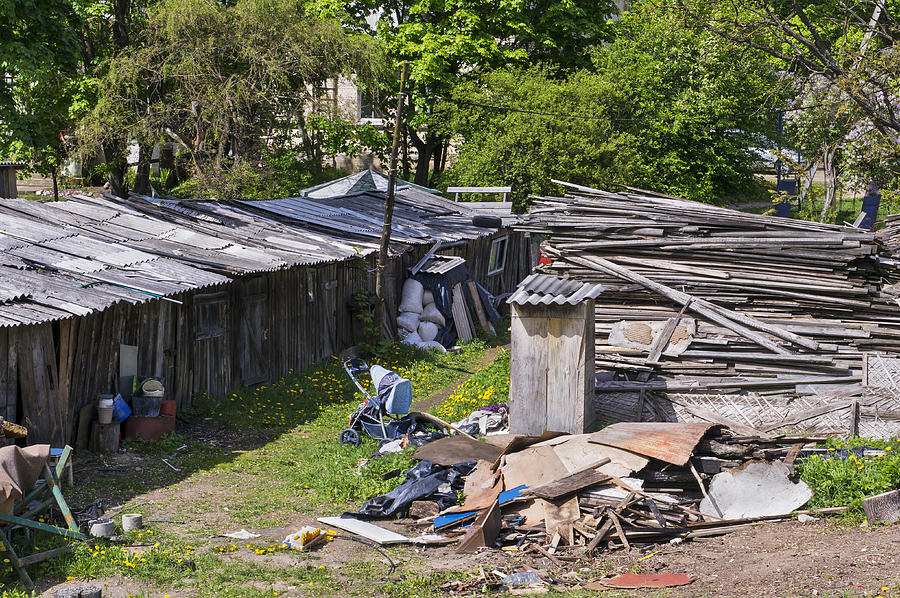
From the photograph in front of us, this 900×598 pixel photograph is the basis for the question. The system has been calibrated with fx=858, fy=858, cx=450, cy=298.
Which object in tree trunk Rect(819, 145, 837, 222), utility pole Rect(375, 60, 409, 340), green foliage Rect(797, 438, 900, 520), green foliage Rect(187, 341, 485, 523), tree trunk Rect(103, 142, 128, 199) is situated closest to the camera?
green foliage Rect(797, 438, 900, 520)

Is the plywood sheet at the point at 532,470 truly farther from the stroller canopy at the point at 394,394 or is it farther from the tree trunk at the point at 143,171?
the tree trunk at the point at 143,171

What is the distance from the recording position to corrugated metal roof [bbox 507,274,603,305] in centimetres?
1118

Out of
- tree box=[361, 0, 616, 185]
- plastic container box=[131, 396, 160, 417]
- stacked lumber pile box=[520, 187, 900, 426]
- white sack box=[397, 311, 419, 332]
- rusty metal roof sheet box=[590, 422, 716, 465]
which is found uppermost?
tree box=[361, 0, 616, 185]

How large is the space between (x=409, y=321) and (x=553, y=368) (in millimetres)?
9480

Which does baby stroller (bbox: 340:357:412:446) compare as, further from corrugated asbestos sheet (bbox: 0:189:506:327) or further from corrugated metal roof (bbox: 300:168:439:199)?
corrugated metal roof (bbox: 300:168:439:199)

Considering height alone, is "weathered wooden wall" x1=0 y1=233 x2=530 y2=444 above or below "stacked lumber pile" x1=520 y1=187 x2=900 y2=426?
below

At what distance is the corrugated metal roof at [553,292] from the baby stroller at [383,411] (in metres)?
2.30

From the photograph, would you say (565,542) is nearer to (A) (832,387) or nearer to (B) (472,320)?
(A) (832,387)

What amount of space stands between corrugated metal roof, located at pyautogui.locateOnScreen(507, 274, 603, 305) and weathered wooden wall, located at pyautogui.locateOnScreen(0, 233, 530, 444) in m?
5.28

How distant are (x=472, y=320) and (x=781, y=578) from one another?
51.4 feet

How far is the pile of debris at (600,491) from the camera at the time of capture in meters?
9.02

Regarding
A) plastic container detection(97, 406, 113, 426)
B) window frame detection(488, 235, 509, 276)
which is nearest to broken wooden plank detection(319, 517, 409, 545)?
plastic container detection(97, 406, 113, 426)

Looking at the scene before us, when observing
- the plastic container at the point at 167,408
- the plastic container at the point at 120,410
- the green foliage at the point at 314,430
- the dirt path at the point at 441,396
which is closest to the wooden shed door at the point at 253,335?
the green foliage at the point at 314,430

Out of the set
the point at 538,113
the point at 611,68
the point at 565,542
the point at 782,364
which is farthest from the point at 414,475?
the point at 611,68
